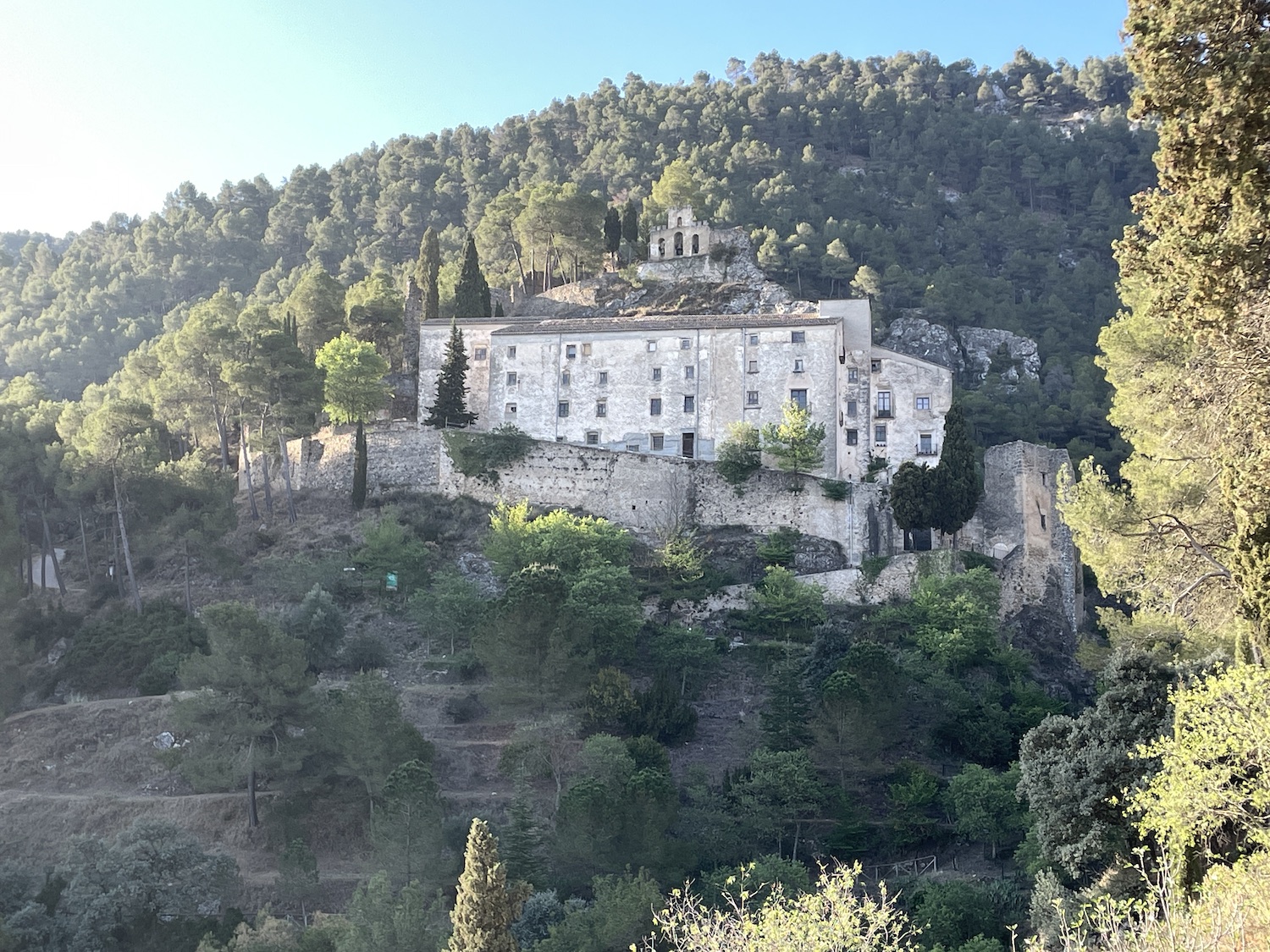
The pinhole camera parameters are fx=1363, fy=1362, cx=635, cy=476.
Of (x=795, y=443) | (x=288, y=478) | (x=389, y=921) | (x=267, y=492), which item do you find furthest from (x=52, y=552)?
(x=795, y=443)

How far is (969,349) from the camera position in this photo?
2667 inches

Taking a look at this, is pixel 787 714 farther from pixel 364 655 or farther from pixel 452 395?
pixel 452 395

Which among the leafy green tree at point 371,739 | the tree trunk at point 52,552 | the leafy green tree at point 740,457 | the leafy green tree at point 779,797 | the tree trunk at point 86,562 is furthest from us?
the leafy green tree at point 740,457

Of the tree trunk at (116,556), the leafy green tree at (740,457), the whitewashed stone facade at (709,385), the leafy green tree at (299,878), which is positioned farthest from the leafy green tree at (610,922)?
the tree trunk at (116,556)

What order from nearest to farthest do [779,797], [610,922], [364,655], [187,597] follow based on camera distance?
1. [610,922]
2. [779,797]
3. [364,655]
4. [187,597]

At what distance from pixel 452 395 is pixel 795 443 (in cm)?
1348

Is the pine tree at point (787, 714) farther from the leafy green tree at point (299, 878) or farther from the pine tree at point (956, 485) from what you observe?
the leafy green tree at point (299, 878)

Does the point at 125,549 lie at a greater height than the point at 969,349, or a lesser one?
lesser

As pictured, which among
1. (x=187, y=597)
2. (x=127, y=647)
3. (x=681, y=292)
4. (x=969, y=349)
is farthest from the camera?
(x=969, y=349)

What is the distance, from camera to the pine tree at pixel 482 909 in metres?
24.0

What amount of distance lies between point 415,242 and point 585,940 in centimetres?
7333

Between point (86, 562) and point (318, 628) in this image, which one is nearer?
point (318, 628)

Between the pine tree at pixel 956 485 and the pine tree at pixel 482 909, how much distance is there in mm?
25198

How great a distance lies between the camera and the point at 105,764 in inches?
1463
